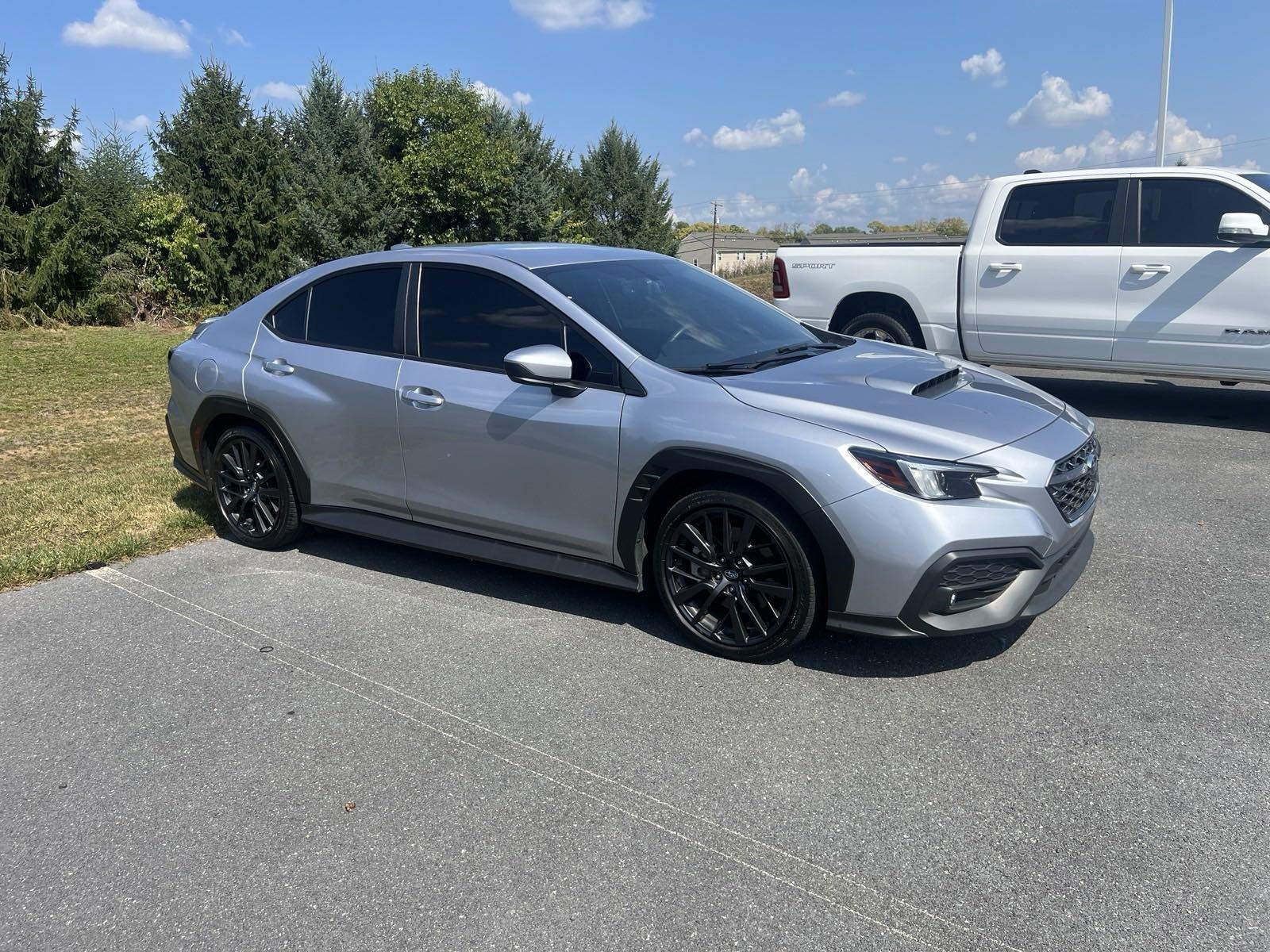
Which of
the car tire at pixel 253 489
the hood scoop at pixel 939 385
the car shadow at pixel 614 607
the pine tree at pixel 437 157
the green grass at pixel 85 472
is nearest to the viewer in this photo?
the car shadow at pixel 614 607

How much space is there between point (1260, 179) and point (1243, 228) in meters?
0.77

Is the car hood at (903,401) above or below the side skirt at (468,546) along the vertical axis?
above

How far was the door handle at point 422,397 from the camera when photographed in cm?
476

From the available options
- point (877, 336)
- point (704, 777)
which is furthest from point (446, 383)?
point (877, 336)

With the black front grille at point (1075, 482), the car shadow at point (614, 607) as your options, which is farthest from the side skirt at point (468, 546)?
the black front grille at point (1075, 482)

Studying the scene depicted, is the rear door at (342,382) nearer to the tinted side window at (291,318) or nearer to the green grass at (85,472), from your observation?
the tinted side window at (291,318)

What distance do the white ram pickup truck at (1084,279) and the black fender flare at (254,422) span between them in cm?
555

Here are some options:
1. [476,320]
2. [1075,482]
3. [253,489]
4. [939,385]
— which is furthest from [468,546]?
[1075,482]

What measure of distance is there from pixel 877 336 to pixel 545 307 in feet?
17.5

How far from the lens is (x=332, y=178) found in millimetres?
31359

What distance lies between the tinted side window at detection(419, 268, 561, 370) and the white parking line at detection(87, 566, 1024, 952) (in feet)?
5.02

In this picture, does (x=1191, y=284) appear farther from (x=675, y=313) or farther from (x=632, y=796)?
(x=632, y=796)

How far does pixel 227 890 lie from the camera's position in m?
2.83

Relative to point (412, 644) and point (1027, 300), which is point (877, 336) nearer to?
point (1027, 300)
